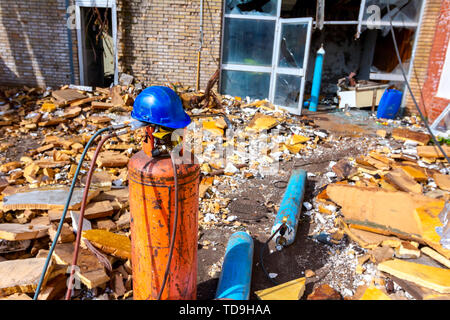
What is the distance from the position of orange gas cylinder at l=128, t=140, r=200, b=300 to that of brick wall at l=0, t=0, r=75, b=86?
28.4ft

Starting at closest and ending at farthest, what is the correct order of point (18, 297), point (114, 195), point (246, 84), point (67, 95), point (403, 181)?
point (18, 297)
point (114, 195)
point (403, 181)
point (67, 95)
point (246, 84)

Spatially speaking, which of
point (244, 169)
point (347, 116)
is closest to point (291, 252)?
point (244, 169)

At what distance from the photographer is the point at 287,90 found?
8938mm

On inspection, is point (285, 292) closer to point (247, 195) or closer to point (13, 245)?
point (247, 195)

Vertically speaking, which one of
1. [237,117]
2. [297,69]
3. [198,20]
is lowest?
[237,117]

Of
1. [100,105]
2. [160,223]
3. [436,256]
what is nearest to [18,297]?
[160,223]

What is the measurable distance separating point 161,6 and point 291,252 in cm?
789

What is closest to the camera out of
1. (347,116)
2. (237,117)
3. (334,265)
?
(334,265)

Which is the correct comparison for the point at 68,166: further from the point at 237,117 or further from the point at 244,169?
the point at 237,117

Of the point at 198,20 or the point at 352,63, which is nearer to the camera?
the point at 198,20

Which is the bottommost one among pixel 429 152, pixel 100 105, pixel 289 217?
pixel 289 217

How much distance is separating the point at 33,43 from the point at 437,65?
1149 cm

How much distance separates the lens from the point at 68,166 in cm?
519

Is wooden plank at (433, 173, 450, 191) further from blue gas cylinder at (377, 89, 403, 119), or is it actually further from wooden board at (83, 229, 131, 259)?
wooden board at (83, 229, 131, 259)
